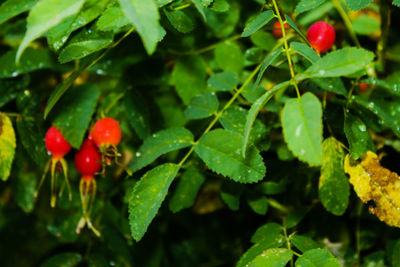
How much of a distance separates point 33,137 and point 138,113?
265 mm

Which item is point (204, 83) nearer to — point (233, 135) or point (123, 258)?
point (233, 135)

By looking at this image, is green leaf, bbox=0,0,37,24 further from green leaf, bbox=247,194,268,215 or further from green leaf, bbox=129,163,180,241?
green leaf, bbox=247,194,268,215

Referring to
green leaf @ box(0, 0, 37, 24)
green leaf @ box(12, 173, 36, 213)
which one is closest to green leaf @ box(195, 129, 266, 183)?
green leaf @ box(0, 0, 37, 24)

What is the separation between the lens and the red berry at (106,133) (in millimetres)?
943

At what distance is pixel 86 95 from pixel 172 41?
0.26 metres

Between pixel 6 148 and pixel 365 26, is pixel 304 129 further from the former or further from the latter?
pixel 365 26

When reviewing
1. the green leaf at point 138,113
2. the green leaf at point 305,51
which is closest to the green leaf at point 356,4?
the green leaf at point 305,51

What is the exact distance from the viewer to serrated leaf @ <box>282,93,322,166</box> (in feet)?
1.72

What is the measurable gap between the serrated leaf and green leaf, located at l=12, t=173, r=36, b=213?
93 cm

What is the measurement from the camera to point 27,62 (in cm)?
108

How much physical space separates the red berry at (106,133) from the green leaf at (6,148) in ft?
0.60

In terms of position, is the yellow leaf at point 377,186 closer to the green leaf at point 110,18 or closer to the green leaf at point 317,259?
the green leaf at point 317,259

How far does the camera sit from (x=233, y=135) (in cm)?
83

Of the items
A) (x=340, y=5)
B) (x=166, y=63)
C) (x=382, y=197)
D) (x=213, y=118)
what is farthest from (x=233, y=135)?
(x=340, y=5)
